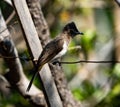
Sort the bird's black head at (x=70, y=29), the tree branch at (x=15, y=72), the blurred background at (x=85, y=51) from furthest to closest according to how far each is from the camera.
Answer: the blurred background at (x=85, y=51) → the tree branch at (x=15, y=72) → the bird's black head at (x=70, y=29)

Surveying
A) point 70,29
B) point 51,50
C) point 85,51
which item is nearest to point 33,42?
point 51,50

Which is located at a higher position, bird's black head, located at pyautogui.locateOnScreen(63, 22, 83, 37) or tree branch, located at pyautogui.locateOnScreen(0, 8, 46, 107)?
bird's black head, located at pyautogui.locateOnScreen(63, 22, 83, 37)

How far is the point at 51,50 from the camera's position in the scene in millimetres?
3152

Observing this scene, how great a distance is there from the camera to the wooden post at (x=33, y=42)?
3.04 metres

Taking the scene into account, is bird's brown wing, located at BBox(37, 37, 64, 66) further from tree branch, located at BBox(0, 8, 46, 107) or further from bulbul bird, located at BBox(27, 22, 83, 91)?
tree branch, located at BBox(0, 8, 46, 107)

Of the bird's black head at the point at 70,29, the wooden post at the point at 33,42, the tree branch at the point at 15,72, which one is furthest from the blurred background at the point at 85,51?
the wooden post at the point at 33,42

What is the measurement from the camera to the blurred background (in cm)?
442

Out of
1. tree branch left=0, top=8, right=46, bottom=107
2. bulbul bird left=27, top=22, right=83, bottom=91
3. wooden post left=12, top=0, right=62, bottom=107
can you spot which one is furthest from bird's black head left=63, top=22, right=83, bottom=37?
tree branch left=0, top=8, right=46, bottom=107

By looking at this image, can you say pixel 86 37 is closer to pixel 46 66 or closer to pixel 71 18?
pixel 71 18

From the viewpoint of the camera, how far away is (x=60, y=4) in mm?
5766

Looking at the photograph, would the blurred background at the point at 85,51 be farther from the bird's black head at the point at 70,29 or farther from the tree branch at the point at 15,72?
the bird's black head at the point at 70,29

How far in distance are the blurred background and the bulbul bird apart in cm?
32

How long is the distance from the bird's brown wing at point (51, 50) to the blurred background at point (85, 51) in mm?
377

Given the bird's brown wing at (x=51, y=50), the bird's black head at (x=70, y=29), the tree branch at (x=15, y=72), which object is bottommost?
the tree branch at (x=15, y=72)
